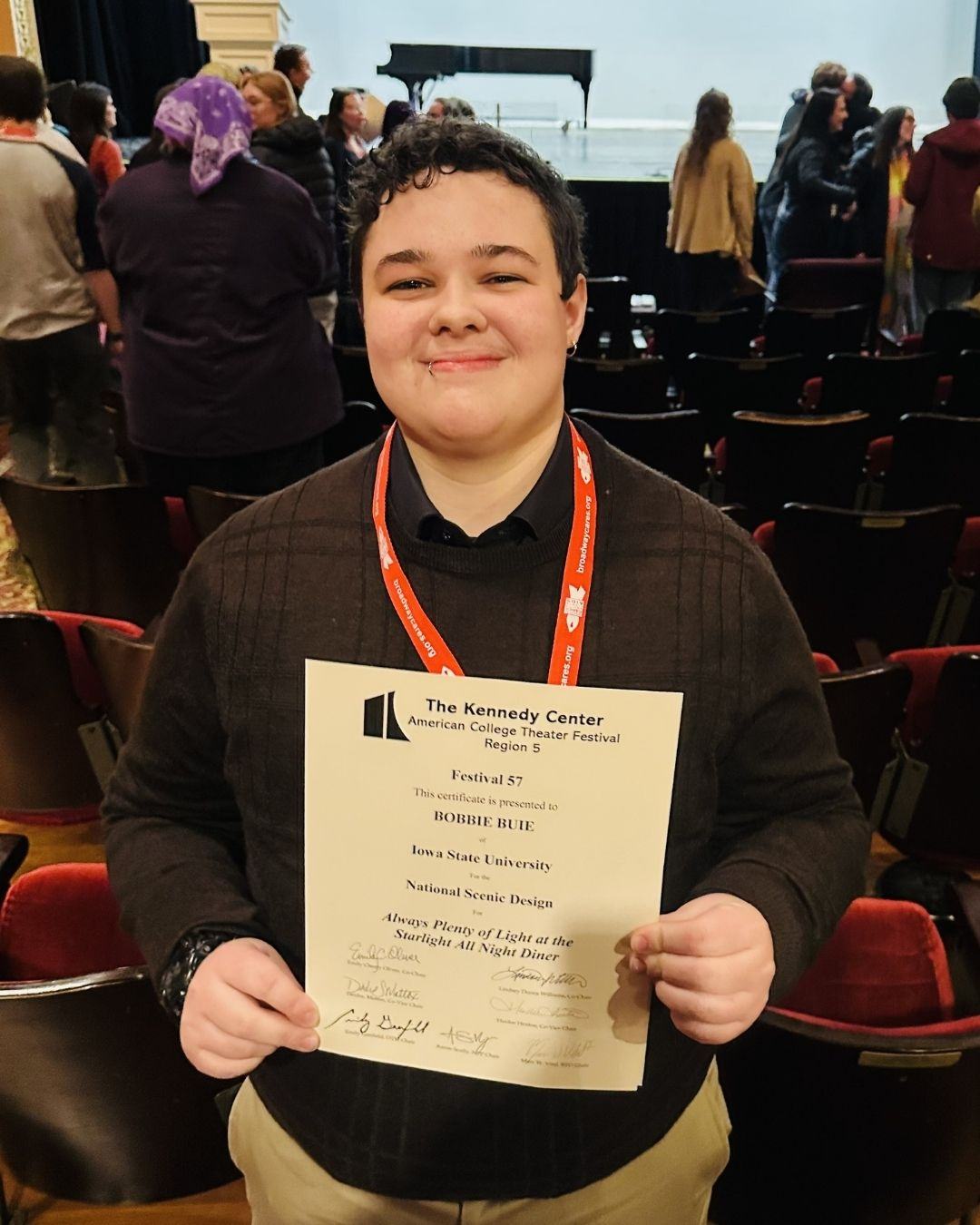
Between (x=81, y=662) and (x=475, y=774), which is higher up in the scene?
(x=475, y=774)

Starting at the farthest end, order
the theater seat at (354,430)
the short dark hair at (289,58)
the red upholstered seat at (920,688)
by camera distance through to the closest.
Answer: the short dark hair at (289,58) → the theater seat at (354,430) → the red upholstered seat at (920,688)

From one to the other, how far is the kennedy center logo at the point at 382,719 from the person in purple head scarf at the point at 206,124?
6.67 ft

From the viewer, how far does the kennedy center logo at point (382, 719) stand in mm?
820

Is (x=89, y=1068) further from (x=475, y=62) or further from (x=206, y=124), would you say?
(x=475, y=62)

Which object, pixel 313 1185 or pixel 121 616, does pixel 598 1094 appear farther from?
pixel 121 616

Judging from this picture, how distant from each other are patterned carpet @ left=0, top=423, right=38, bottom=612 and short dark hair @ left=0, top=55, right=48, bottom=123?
1.37 m

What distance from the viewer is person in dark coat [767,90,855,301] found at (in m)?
6.30

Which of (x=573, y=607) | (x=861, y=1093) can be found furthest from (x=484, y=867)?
(x=861, y=1093)

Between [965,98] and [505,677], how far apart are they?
6132 millimetres

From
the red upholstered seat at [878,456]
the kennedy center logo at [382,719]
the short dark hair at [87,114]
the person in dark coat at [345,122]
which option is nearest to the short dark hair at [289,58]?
the person in dark coat at [345,122]

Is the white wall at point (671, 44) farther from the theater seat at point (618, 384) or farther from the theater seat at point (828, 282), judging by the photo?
→ the theater seat at point (618, 384)

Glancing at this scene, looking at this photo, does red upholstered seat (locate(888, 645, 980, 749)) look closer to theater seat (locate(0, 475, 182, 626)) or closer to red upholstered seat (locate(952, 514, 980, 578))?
red upholstered seat (locate(952, 514, 980, 578))

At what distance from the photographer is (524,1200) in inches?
39.4

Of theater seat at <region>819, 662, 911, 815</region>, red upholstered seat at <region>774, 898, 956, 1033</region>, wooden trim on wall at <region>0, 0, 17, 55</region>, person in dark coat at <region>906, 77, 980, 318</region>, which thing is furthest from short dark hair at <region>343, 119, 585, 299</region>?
wooden trim on wall at <region>0, 0, 17, 55</region>
